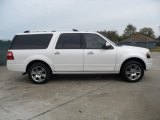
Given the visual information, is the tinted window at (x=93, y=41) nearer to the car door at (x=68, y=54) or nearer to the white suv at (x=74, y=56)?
the white suv at (x=74, y=56)

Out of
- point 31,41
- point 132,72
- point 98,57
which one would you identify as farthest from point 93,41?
point 31,41

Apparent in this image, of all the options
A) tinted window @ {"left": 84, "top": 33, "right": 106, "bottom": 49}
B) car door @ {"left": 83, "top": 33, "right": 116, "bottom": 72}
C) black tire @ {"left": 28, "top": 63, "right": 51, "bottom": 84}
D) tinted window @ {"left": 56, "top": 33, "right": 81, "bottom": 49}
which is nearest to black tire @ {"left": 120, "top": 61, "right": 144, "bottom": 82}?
car door @ {"left": 83, "top": 33, "right": 116, "bottom": 72}

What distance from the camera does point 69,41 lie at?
7754 millimetres

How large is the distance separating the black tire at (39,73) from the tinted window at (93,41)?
168 cm

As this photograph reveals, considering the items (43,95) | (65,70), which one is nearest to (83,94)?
(43,95)

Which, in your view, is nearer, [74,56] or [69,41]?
[74,56]

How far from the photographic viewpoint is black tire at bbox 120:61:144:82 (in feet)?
24.8

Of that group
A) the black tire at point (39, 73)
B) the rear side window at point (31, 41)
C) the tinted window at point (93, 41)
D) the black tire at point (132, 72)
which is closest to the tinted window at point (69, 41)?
the tinted window at point (93, 41)

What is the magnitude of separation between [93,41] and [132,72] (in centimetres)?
175

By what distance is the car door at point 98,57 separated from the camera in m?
7.56

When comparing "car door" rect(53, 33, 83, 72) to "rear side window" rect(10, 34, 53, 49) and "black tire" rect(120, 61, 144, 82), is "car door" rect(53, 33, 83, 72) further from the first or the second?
"black tire" rect(120, 61, 144, 82)

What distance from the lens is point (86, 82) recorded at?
7.76m

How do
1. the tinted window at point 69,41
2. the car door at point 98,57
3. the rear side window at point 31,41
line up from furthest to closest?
the rear side window at point 31,41 → the tinted window at point 69,41 → the car door at point 98,57

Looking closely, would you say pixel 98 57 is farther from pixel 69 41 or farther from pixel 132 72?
pixel 132 72
